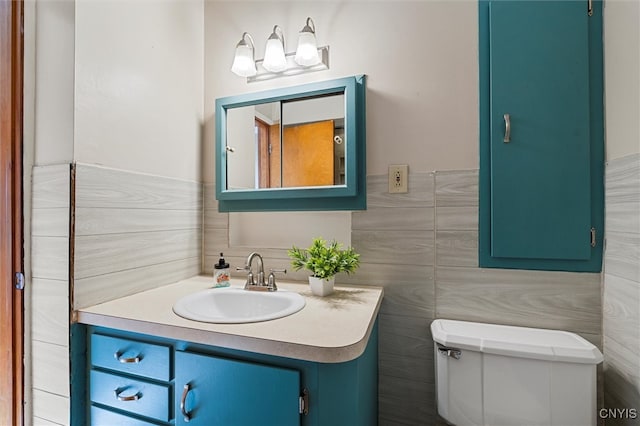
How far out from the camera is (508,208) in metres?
1.11

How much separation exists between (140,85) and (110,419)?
4.04 feet

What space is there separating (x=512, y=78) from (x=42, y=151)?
171 cm

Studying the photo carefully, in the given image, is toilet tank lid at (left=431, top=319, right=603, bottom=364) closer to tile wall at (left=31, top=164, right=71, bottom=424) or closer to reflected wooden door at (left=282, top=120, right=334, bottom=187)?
reflected wooden door at (left=282, top=120, right=334, bottom=187)

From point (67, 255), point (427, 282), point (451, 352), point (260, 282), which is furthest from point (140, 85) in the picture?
point (451, 352)

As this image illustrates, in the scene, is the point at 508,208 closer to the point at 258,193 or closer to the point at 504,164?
the point at 504,164

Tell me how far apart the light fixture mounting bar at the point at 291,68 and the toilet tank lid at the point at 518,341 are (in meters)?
1.21

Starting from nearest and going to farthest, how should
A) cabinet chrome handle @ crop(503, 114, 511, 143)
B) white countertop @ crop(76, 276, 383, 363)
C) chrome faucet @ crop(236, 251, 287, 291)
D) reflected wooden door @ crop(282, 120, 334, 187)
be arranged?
1. white countertop @ crop(76, 276, 383, 363)
2. cabinet chrome handle @ crop(503, 114, 511, 143)
3. chrome faucet @ crop(236, 251, 287, 291)
4. reflected wooden door @ crop(282, 120, 334, 187)

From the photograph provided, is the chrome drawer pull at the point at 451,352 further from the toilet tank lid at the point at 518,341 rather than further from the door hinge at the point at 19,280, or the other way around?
the door hinge at the point at 19,280

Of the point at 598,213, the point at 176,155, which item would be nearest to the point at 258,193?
the point at 176,155

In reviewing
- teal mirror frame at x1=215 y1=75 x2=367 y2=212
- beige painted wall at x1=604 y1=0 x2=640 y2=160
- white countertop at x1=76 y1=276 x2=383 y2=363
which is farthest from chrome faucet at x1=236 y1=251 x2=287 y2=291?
beige painted wall at x1=604 y1=0 x2=640 y2=160

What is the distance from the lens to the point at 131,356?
0.93 metres

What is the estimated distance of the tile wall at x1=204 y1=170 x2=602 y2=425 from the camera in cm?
110

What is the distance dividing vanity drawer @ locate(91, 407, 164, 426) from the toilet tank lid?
3.23ft

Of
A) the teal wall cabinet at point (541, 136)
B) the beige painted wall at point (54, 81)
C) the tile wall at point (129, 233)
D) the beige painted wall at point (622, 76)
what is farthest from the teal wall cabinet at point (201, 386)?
the beige painted wall at point (622, 76)
